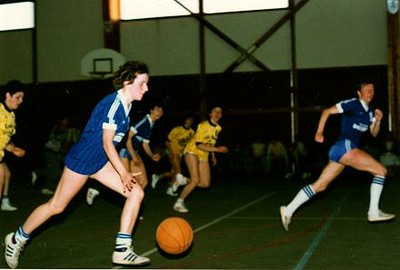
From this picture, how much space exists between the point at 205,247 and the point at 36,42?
1886 cm

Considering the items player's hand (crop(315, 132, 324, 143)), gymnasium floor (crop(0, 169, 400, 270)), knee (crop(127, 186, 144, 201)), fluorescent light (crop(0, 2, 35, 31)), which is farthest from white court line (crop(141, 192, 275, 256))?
fluorescent light (crop(0, 2, 35, 31))

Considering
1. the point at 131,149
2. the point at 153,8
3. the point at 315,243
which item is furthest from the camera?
the point at 153,8

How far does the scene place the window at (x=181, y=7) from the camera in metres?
21.5

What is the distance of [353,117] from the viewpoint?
815 cm

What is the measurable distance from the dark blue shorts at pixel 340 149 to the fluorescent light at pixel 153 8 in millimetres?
14867

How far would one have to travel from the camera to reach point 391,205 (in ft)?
36.0

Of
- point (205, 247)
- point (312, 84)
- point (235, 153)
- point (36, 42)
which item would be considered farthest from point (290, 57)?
point (205, 247)

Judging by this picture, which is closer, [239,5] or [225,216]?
[225,216]

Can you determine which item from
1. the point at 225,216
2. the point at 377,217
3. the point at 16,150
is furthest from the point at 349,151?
the point at 16,150

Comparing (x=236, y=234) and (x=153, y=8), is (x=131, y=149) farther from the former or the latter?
(x=153, y=8)

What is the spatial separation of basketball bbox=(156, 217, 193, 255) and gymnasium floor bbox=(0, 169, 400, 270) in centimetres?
15

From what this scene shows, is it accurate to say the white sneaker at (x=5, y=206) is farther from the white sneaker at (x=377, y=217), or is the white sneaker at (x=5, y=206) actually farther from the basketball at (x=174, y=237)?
the white sneaker at (x=377, y=217)

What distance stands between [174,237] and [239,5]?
55.8ft

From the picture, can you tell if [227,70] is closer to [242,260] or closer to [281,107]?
[281,107]
